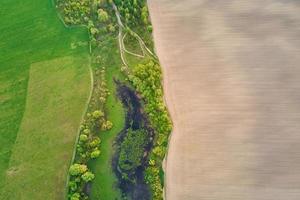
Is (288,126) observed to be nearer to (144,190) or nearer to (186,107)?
(186,107)

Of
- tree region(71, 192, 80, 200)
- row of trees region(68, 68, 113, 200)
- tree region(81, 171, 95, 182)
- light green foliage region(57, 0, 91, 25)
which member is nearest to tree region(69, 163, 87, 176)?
row of trees region(68, 68, 113, 200)

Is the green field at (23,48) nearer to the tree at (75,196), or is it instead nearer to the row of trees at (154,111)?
A: the row of trees at (154,111)

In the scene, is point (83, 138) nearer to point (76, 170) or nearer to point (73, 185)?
point (76, 170)

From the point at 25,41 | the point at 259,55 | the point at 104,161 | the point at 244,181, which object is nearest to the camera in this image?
the point at 244,181

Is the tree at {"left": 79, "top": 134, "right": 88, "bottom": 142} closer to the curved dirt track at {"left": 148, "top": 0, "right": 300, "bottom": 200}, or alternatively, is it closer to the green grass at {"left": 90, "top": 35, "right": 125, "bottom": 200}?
the green grass at {"left": 90, "top": 35, "right": 125, "bottom": 200}

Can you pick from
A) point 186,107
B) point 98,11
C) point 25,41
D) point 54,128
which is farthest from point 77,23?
point 186,107

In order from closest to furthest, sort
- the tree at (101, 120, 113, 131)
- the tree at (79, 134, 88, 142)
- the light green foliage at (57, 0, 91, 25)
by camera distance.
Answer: the tree at (79, 134, 88, 142) → the tree at (101, 120, 113, 131) → the light green foliage at (57, 0, 91, 25)

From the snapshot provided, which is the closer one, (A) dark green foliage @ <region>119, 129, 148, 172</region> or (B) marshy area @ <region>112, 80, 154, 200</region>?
(B) marshy area @ <region>112, 80, 154, 200</region>
